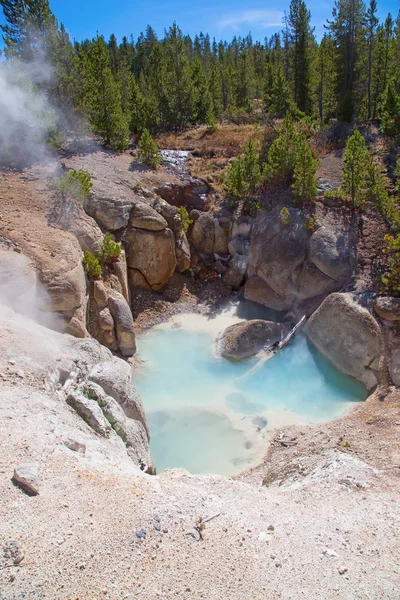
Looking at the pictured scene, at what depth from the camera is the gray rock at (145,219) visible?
19.4 meters

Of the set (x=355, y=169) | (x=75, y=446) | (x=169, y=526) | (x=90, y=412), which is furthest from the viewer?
(x=355, y=169)

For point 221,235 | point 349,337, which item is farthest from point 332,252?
point 221,235

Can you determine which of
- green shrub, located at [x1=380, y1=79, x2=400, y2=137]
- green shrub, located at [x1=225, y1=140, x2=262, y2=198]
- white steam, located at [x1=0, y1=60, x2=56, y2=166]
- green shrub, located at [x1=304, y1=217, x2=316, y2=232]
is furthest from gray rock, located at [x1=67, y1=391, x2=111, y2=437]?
green shrub, located at [x1=380, y1=79, x2=400, y2=137]

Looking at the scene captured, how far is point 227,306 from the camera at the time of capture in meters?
19.9

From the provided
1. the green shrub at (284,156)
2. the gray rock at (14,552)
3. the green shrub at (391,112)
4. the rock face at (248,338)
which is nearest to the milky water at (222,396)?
the rock face at (248,338)

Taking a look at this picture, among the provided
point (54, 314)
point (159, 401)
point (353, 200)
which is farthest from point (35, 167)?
point (353, 200)

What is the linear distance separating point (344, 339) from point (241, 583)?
36.8 ft

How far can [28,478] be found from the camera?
19.7ft

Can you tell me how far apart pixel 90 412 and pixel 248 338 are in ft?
28.4

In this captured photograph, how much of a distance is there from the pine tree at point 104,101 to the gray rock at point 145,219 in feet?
21.7

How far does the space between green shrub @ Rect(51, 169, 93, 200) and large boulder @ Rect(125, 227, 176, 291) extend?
2698 millimetres

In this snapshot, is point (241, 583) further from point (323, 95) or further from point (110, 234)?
point (323, 95)

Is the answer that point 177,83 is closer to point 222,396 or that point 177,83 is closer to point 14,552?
point 222,396

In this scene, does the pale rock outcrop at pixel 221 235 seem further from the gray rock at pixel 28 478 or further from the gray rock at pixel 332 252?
the gray rock at pixel 28 478
